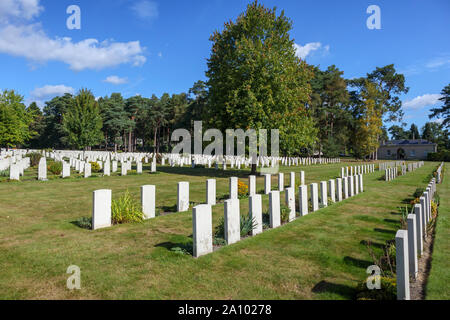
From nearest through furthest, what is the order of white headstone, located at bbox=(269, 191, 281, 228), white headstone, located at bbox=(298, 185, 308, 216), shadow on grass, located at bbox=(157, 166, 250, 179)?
white headstone, located at bbox=(269, 191, 281, 228)
white headstone, located at bbox=(298, 185, 308, 216)
shadow on grass, located at bbox=(157, 166, 250, 179)

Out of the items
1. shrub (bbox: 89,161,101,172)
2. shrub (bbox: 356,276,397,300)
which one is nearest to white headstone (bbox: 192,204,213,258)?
shrub (bbox: 356,276,397,300)

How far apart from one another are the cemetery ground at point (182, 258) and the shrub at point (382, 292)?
19cm

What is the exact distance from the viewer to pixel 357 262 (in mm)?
4516

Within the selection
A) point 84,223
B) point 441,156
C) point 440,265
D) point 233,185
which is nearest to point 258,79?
point 233,185

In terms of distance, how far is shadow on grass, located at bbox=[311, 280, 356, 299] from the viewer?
3.50 m

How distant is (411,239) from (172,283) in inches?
139

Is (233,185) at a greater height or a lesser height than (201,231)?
greater

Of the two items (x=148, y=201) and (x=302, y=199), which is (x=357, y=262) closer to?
(x=302, y=199)

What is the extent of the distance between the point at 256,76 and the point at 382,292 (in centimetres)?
1506

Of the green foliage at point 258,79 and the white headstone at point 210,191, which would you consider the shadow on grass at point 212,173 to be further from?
the white headstone at point 210,191

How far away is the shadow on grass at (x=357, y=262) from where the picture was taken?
14.4ft

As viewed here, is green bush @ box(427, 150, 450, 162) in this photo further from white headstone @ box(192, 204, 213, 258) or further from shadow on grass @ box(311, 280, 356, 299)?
white headstone @ box(192, 204, 213, 258)

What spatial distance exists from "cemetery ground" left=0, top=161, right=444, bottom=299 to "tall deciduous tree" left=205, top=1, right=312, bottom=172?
32.2ft
